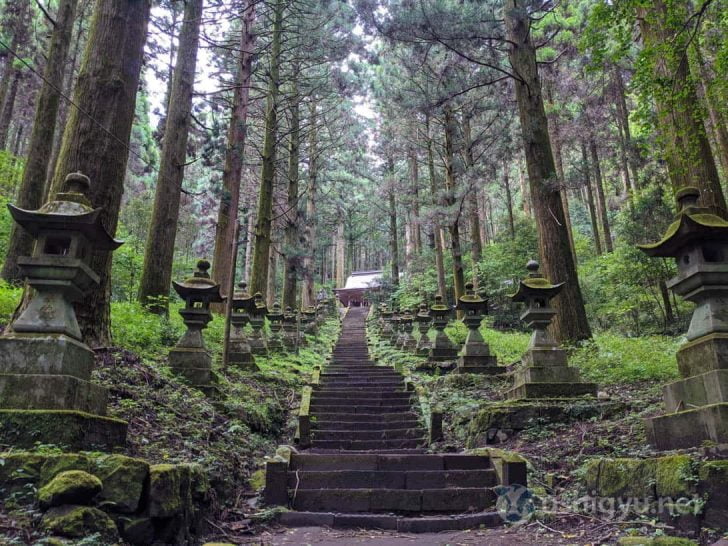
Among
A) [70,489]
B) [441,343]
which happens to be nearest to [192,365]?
[70,489]

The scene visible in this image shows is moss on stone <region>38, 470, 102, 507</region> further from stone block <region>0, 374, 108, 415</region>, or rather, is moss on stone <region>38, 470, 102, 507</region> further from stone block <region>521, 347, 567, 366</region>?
stone block <region>521, 347, 567, 366</region>

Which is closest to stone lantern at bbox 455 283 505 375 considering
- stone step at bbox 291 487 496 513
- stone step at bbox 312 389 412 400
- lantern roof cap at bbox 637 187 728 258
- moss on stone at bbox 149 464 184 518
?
stone step at bbox 312 389 412 400

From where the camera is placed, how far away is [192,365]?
24.2ft

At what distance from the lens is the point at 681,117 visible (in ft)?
26.6

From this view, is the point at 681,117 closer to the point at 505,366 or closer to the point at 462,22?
the point at 462,22

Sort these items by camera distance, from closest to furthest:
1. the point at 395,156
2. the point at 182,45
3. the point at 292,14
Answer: the point at 182,45 < the point at 292,14 < the point at 395,156

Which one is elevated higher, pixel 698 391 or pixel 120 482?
pixel 698 391

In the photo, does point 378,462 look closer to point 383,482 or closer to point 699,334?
point 383,482

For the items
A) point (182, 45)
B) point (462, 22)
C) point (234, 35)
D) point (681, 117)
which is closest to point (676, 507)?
Answer: point (681, 117)

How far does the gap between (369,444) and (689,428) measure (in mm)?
4904

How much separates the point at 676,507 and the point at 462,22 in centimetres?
1013

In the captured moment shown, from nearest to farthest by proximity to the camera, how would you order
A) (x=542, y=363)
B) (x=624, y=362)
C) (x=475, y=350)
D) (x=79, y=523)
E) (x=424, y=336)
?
(x=79, y=523), (x=542, y=363), (x=624, y=362), (x=475, y=350), (x=424, y=336)

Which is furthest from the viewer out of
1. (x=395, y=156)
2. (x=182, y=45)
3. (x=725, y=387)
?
(x=395, y=156)

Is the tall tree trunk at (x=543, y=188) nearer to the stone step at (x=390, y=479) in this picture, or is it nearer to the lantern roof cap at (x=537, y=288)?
the lantern roof cap at (x=537, y=288)
